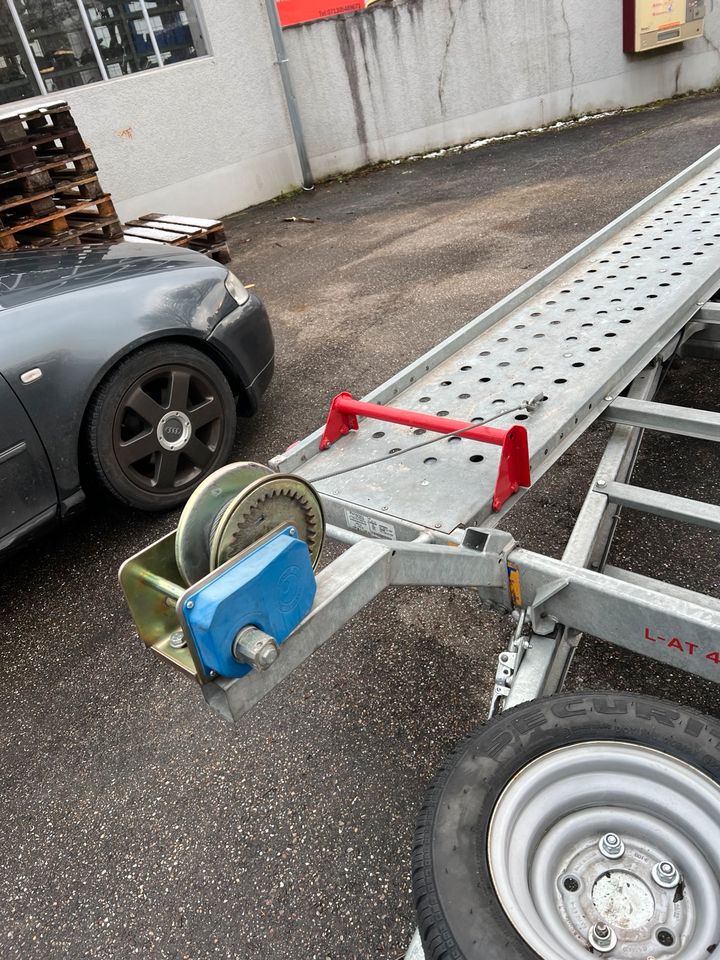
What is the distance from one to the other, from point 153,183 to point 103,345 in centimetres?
695

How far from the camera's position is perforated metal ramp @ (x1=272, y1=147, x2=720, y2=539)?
2.18 metres

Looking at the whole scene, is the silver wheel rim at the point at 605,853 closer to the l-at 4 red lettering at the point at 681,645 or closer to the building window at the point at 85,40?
the l-at 4 red lettering at the point at 681,645

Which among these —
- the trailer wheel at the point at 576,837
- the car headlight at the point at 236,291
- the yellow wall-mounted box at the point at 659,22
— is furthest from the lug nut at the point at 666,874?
the yellow wall-mounted box at the point at 659,22

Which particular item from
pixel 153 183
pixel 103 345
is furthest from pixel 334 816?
pixel 153 183

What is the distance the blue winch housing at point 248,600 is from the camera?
1.24 m

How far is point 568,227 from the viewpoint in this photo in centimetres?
657

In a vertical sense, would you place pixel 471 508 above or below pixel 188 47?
below

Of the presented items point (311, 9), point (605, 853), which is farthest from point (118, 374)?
point (311, 9)

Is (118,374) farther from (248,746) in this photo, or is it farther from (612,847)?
(612,847)

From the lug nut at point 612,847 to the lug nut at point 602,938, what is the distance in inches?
5.2

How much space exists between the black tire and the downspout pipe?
312 inches

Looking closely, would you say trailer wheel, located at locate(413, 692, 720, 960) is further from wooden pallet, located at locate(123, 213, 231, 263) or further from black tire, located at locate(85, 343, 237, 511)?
wooden pallet, located at locate(123, 213, 231, 263)

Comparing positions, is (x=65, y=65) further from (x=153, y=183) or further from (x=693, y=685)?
(x=693, y=685)

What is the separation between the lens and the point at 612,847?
4.85 ft
